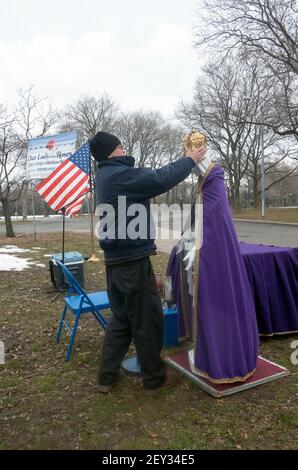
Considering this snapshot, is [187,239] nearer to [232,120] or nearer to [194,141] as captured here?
[194,141]

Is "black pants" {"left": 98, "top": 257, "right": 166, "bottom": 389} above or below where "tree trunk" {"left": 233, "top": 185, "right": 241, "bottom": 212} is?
below

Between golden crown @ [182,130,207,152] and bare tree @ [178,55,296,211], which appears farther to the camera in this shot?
bare tree @ [178,55,296,211]

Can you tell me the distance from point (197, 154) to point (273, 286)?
1846mm

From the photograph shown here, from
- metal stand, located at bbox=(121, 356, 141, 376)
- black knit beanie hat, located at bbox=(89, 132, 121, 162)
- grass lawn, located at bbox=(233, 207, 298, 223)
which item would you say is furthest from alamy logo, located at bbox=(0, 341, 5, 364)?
grass lawn, located at bbox=(233, 207, 298, 223)

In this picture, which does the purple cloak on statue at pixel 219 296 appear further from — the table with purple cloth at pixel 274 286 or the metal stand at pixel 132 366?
the table with purple cloth at pixel 274 286

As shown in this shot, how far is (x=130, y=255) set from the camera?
9.60 feet

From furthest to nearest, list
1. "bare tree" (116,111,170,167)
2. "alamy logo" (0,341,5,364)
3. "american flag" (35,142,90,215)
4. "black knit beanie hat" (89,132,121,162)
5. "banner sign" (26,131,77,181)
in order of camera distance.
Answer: "bare tree" (116,111,170,167), "banner sign" (26,131,77,181), "american flag" (35,142,90,215), "alamy logo" (0,341,5,364), "black knit beanie hat" (89,132,121,162)

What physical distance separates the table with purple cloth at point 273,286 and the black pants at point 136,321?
1.12m

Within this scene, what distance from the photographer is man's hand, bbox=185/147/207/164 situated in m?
2.95

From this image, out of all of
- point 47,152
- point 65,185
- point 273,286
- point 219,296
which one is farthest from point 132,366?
point 47,152

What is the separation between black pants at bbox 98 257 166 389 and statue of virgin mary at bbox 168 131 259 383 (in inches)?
13.0

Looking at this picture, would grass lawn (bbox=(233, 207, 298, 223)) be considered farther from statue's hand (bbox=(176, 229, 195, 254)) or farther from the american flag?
statue's hand (bbox=(176, 229, 195, 254))
